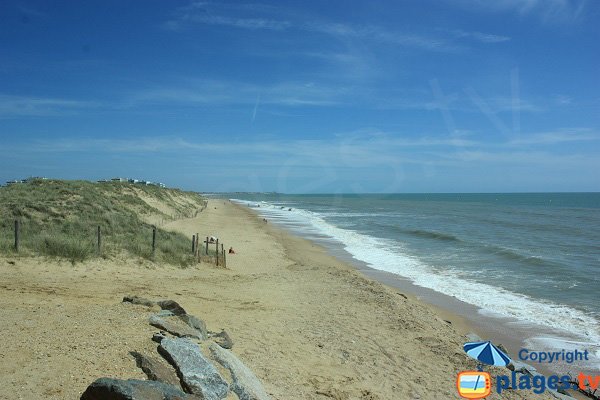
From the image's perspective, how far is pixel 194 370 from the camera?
18.6 feet

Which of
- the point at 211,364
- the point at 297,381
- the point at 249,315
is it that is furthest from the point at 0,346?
the point at 249,315

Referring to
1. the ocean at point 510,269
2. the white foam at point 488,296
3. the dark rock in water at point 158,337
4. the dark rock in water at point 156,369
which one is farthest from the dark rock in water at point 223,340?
the white foam at point 488,296

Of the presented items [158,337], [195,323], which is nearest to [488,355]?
[195,323]

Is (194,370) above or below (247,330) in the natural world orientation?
above

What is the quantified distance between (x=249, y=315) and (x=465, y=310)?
24.5 feet

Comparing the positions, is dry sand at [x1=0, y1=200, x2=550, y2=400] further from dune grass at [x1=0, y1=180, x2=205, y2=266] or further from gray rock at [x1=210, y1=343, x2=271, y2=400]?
dune grass at [x1=0, y1=180, x2=205, y2=266]

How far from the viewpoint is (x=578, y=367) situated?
970cm

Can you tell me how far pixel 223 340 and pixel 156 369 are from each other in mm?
2306

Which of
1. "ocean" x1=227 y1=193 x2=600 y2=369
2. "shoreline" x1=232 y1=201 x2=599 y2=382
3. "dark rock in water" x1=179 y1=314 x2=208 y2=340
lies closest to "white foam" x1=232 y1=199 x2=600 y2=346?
"ocean" x1=227 y1=193 x2=600 y2=369

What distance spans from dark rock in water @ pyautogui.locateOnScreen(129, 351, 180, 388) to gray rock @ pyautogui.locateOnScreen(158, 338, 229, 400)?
0.09m

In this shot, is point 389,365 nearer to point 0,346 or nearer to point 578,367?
point 578,367

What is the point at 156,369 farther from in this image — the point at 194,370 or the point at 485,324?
the point at 485,324

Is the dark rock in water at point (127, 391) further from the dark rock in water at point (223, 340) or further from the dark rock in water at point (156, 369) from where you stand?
the dark rock in water at point (223, 340)

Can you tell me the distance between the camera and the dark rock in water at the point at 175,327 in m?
7.07
